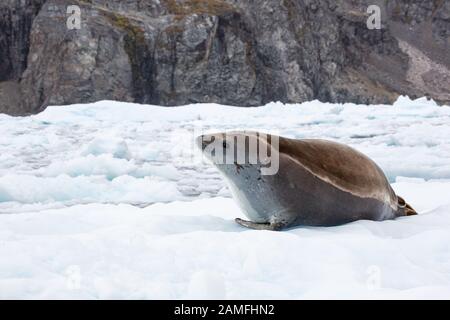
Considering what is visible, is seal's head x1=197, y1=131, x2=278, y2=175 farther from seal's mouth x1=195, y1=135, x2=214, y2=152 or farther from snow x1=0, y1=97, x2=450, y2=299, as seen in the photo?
snow x1=0, y1=97, x2=450, y2=299

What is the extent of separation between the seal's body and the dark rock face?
40478mm

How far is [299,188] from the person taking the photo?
126 inches

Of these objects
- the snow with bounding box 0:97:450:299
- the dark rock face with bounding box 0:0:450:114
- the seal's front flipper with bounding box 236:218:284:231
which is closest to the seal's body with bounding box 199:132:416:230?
the seal's front flipper with bounding box 236:218:284:231

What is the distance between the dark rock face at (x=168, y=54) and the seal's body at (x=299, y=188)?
4048cm

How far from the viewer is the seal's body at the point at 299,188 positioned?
10.4ft

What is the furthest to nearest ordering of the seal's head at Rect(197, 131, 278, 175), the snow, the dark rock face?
the dark rock face, the seal's head at Rect(197, 131, 278, 175), the snow

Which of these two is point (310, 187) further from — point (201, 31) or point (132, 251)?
point (201, 31)

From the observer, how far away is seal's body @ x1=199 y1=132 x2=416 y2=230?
316 centimetres

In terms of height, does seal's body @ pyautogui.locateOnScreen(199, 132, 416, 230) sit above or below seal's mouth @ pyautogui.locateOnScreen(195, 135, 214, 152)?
below

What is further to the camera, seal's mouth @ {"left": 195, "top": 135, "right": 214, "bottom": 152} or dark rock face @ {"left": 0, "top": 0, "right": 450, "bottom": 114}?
dark rock face @ {"left": 0, "top": 0, "right": 450, "bottom": 114}

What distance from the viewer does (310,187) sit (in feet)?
10.5

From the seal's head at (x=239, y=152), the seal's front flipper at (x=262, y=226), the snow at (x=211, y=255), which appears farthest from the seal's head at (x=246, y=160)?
the snow at (x=211, y=255)

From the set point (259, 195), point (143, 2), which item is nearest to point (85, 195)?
point (259, 195)

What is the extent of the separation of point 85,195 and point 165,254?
389cm
